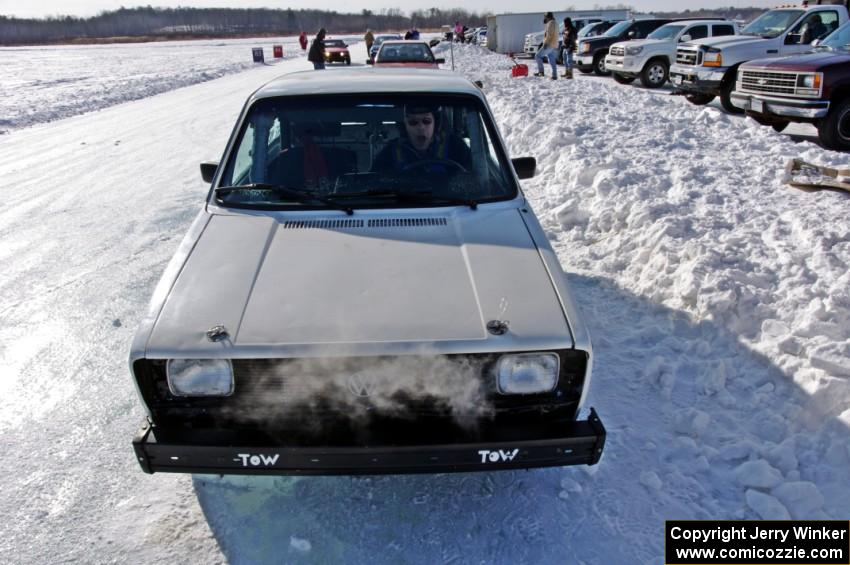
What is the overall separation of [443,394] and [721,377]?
76.4 inches

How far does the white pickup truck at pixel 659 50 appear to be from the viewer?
16141mm

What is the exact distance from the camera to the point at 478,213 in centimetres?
307

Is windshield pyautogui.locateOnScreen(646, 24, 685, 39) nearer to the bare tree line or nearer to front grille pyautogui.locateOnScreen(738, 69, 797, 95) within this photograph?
front grille pyautogui.locateOnScreen(738, 69, 797, 95)

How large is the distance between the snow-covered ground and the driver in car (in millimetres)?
A: 1519

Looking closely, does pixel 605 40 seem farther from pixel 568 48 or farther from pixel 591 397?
pixel 591 397

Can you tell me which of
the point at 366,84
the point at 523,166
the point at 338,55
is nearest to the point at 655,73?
the point at 523,166

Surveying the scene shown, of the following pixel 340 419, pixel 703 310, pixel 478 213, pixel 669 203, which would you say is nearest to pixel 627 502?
pixel 340 419

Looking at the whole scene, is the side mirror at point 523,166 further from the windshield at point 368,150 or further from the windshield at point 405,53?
the windshield at point 405,53

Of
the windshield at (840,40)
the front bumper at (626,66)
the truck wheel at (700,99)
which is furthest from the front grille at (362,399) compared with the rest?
the front bumper at (626,66)

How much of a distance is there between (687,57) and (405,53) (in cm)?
683

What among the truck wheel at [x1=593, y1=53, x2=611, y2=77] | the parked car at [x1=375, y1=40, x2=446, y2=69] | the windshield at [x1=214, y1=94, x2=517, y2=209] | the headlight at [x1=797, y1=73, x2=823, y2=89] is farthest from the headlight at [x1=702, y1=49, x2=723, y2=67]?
the windshield at [x1=214, y1=94, x2=517, y2=209]

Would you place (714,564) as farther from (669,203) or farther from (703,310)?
(669,203)

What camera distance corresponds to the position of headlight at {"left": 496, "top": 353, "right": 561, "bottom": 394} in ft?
7.39

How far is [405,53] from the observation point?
50.6 ft
